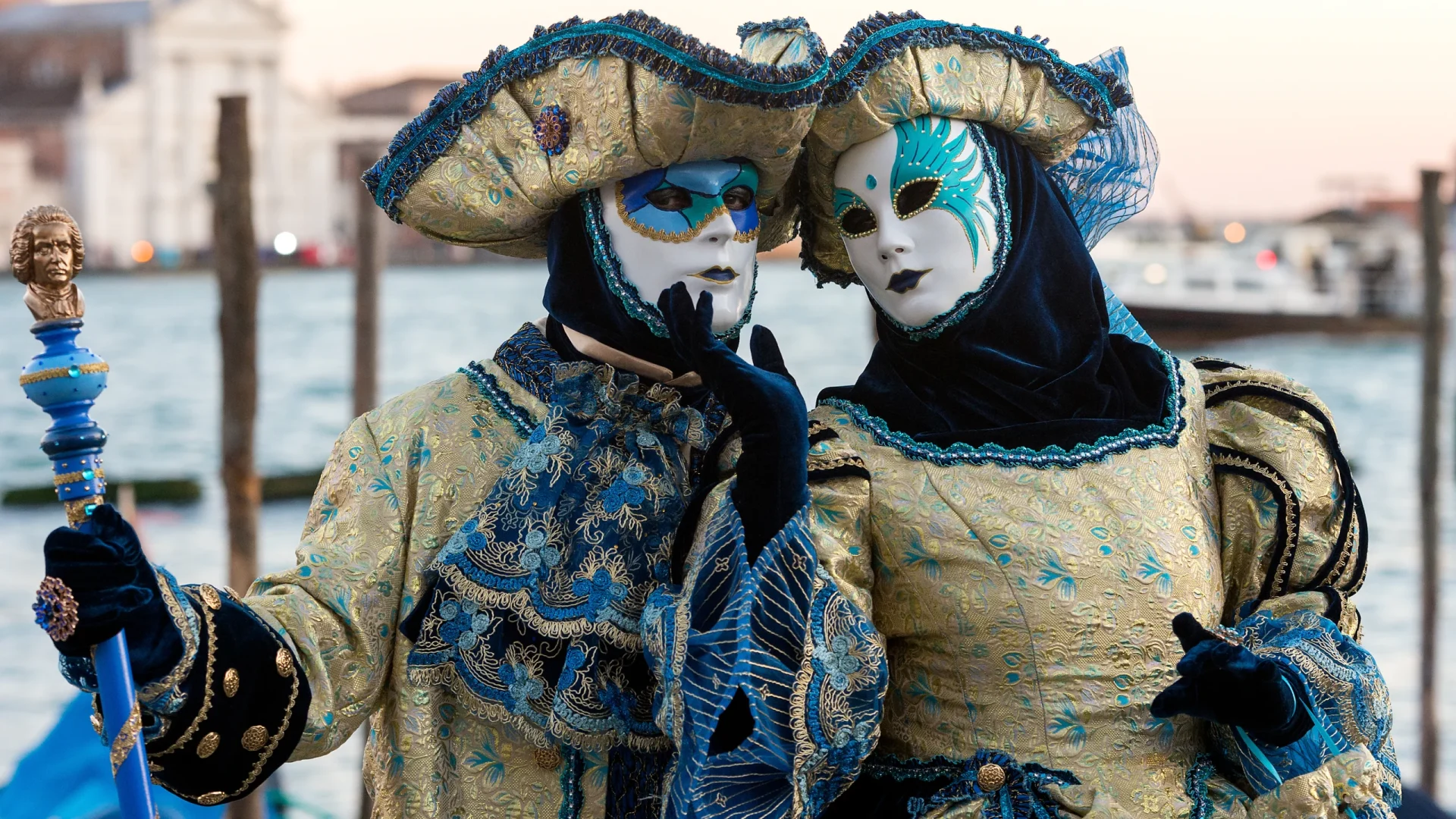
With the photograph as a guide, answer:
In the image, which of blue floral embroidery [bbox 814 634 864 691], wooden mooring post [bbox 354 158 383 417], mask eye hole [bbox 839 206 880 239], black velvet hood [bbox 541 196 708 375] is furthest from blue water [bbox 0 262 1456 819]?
blue floral embroidery [bbox 814 634 864 691]

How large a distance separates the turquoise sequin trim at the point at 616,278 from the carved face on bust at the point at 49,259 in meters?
0.74

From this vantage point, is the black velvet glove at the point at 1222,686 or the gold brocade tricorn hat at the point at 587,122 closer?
the black velvet glove at the point at 1222,686

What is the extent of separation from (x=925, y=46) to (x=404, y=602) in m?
1.06

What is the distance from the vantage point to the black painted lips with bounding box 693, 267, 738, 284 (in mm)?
2209

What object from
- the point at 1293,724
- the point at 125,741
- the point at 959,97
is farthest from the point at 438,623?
the point at 1293,724

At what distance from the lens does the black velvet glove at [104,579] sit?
175 cm

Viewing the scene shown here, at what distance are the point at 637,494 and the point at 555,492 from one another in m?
0.12

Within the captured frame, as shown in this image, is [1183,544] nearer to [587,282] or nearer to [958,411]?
[958,411]

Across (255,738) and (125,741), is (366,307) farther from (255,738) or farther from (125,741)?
(125,741)

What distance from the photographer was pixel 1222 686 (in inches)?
74.2

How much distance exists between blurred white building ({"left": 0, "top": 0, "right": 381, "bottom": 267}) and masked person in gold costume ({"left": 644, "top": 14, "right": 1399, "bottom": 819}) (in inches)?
1726

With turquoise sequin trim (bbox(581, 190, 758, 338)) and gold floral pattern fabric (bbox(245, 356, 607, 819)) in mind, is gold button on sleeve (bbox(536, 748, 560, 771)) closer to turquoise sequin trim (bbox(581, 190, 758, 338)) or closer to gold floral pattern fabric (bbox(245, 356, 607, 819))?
gold floral pattern fabric (bbox(245, 356, 607, 819))

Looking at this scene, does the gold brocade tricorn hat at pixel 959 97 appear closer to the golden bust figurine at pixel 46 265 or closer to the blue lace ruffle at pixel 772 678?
the blue lace ruffle at pixel 772 678

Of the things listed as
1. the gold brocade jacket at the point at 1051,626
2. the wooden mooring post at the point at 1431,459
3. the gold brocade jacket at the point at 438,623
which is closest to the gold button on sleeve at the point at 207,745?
the gold brocade jacket at the point at 438,623
